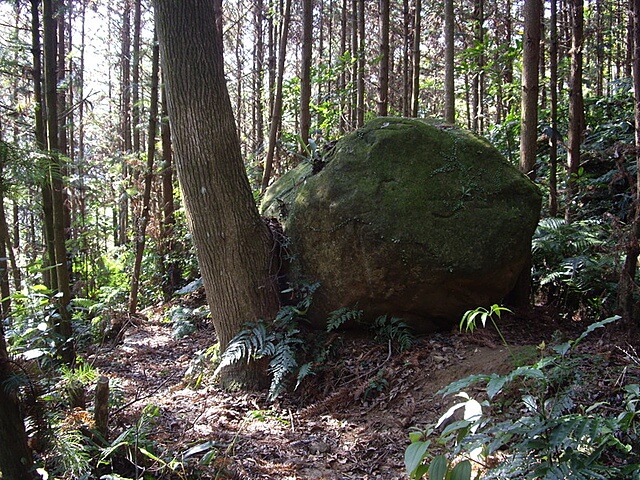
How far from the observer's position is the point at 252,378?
5074 millimetres

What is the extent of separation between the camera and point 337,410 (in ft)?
14.7

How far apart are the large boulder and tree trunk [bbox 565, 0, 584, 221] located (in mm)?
2263

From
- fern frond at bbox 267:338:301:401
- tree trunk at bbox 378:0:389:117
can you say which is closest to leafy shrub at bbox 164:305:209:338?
fern frond at bbox 267:338:301:401

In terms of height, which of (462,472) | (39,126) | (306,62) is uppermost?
(306,62)

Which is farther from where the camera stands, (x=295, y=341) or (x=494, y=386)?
(x=295, y=341)

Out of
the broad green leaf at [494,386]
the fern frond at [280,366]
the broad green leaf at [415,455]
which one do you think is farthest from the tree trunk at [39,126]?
the broad green leaf at [494,386]

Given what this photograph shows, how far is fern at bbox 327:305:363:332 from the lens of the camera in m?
5.08

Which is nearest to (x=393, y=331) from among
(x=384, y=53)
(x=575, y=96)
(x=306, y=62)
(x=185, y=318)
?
(x=185, y=318)

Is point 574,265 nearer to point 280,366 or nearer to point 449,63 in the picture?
point 280,366

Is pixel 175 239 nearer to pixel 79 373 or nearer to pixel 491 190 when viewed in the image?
pixel 79 373

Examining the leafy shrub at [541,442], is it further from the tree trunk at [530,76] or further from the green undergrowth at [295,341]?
the tree trunk at [530,76]

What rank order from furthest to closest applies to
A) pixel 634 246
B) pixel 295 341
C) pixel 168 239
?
1. pixel 168 239
2. pixel 295 341
3. pixel 634 246

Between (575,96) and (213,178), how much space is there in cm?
578

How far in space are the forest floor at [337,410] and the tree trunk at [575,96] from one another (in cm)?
277
